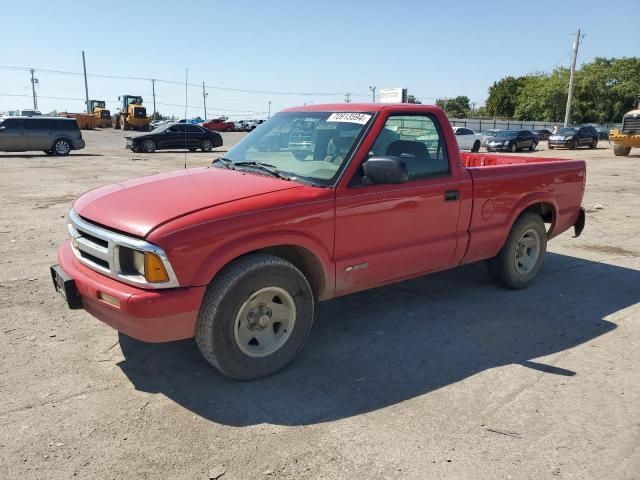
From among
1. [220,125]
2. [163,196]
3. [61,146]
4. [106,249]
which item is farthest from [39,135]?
[220,125]

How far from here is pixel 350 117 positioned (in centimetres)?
421

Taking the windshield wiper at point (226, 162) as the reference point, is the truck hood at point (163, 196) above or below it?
below

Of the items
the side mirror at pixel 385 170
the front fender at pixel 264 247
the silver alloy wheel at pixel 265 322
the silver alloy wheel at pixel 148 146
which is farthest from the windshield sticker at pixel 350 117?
the silver alloy wheel at pixel 148 146

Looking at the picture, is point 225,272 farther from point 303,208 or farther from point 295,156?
point 295,156

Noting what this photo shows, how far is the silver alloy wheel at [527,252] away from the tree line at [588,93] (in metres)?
72.4

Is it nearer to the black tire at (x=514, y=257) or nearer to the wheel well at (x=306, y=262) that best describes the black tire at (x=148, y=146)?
the black tire at (x=514, y=257)

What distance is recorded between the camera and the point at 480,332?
4367 mm

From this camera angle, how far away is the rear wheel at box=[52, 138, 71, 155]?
22964 millimetres

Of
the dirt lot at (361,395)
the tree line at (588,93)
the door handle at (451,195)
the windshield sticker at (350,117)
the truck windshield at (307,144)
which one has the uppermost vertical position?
the tree line at (588,93)

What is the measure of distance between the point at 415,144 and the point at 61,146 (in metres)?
22.8

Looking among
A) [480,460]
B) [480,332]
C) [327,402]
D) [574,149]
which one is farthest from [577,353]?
[574,149]

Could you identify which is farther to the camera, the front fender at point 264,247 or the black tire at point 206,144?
the black tire at point 206,144

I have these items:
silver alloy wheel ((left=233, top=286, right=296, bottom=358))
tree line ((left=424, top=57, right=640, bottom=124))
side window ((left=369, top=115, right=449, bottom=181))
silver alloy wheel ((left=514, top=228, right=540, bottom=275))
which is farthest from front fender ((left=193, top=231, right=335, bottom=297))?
tree line ((left=424, top=57, right=640, bottom=124))

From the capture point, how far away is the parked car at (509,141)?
29.9m
